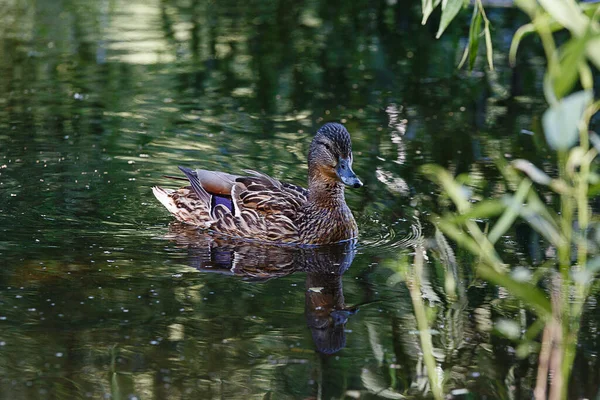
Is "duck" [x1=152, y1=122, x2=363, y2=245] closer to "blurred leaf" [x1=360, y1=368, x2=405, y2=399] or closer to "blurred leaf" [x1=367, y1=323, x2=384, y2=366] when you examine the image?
"blurred leaf" [x1=367, y1=323, x2=384, y2=366]

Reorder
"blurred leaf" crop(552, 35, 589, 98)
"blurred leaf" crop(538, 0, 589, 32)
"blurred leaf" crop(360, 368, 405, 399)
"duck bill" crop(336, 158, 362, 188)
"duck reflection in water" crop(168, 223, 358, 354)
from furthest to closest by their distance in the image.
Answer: "duck bill" crop(336, 158, 362, 188), "duck reflection in water" crop(168, 223, 358, 354), "blurred leaf" crop(360, 368, 405, 399), "blurred leaf" crop(538, 0, 589, 32), "blurred leaf" crop(552, 35, 589, 98)

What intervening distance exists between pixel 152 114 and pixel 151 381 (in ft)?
22.0

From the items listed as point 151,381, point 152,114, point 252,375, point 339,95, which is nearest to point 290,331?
point 252,375

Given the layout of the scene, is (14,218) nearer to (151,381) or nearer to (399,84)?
(151,381)

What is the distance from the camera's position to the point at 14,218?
8570mm

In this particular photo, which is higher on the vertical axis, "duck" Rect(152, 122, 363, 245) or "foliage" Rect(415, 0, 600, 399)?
"foliage" Rect(415, 0, 600, 399)

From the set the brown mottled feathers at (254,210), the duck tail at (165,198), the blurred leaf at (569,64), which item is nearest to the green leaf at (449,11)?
the blurred leaf at (569,64)

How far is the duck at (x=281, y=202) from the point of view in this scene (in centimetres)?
850

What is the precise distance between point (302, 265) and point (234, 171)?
2329 mm

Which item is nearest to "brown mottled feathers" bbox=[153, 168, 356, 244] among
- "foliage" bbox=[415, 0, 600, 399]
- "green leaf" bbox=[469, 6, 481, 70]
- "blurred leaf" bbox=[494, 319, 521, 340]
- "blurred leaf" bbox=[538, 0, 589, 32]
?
"blurred leaf" bbox=[494, 319, 521, 340]

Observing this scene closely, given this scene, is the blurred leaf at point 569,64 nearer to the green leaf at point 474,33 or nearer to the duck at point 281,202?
the green leaf at point 474,33

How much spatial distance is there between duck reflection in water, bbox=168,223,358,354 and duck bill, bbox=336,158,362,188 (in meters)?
0.51

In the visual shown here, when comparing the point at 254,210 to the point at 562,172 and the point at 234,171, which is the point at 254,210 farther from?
the point at 562,172

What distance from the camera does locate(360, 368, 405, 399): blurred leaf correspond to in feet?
18.2
